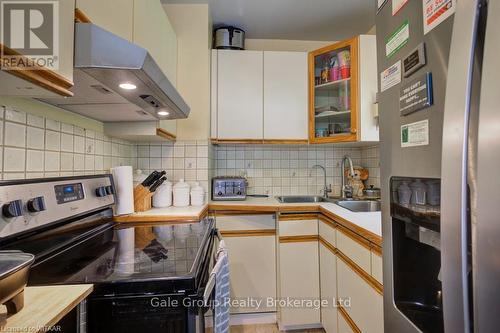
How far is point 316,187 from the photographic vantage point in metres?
2.39

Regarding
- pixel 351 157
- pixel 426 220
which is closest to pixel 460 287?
pixel 426 220

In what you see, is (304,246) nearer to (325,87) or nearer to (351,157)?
(351,157)

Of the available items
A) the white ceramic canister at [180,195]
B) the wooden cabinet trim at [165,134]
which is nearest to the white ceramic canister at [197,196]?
the white ceramic canister at [180,195]

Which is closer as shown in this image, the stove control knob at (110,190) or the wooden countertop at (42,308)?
the wooden countertop at (42,308)

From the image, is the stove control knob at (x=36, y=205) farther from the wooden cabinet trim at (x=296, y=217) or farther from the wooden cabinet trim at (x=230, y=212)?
the wooden cabinet trim at (x=296, y=217)

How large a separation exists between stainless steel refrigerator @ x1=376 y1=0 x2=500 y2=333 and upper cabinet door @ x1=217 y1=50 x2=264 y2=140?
1410 millimetres

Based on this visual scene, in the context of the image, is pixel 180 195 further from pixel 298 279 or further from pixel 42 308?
pixel 42 308

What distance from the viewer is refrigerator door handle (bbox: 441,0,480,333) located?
1.26 feet

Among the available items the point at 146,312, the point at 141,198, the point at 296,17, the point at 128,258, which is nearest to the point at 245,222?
the point at 141,198

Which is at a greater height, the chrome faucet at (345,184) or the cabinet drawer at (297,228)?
the chrome faucet at (345,184)

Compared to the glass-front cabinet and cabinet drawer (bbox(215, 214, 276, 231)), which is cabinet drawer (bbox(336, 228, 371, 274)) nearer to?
cabinet drawer (bbox(215, 214, 276, 231))

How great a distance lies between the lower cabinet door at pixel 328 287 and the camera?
150cm

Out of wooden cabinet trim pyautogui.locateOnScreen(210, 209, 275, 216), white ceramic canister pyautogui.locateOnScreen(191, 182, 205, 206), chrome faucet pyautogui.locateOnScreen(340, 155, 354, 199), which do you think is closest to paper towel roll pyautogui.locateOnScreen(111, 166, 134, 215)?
white ceramic canister pyautogui.locateOnScreen(191, 182, 205, 206)
